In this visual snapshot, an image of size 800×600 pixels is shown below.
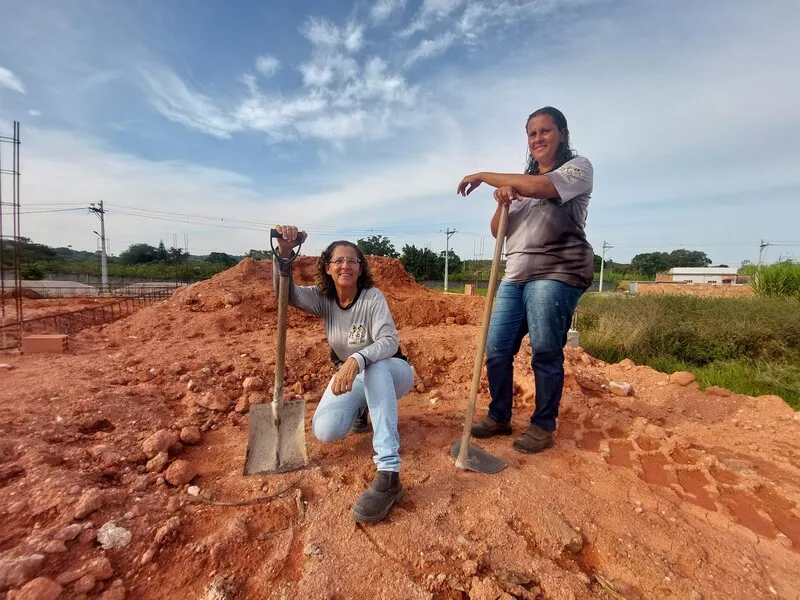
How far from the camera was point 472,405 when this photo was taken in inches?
78.7

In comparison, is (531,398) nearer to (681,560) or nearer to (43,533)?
(681,560)

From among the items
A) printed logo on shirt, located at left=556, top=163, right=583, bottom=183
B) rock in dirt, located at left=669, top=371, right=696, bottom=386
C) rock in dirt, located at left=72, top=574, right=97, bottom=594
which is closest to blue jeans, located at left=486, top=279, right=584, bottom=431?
printed logo on shirt, located at left=556, top=163, right=583, bottom=183

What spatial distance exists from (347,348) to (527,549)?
1219mm

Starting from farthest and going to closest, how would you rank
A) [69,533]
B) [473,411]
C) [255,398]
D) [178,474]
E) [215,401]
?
1. [255,398]
2. [215,401]
3. [473,411]
4. [178,474]
5. [69,533]

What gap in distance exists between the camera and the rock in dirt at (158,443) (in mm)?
2014

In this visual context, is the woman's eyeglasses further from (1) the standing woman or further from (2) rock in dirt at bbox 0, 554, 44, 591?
(2) rock in dirt at bbox 0, 554, 44, 591

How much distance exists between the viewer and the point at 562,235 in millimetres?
2047

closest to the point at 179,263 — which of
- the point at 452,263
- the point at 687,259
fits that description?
the point at 452,263

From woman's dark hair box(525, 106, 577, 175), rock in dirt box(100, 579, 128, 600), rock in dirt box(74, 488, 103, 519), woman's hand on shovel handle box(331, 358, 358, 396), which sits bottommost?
rock in dirt box(100, 579, 128, 600)

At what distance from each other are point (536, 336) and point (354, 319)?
1.01 meters

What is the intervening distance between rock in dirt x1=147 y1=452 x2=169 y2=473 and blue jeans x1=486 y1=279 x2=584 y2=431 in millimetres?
1852

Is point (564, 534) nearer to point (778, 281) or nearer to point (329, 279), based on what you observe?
point (329, 279)

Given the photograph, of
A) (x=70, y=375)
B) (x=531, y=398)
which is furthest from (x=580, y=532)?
(x=70, y=375)

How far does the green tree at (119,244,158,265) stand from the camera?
42062 mm
